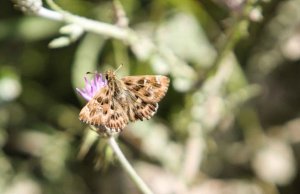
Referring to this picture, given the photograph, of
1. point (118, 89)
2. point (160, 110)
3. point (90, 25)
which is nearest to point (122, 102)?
point (118, 89)

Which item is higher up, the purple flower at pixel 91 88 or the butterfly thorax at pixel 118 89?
the butterfly thorax at pixel 118 89

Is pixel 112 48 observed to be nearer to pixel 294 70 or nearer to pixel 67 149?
pixel 67 149

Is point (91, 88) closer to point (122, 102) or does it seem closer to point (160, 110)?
point (122, 102)

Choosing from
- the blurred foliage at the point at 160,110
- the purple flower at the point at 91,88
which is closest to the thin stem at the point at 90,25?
the purple flower at the point at 91,88

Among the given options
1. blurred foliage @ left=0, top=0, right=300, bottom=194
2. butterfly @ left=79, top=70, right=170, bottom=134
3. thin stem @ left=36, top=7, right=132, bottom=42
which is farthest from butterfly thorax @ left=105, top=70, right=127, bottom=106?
blurred foliage @ left=0, top=0, right=300, bottom=194

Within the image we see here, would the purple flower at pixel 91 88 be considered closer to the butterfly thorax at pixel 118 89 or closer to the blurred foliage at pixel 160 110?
the butterfly thorax at pixel 118 89

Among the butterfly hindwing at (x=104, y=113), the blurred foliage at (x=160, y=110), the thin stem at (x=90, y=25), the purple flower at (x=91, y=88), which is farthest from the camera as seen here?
the blurred foliage at (x=160, y=110)

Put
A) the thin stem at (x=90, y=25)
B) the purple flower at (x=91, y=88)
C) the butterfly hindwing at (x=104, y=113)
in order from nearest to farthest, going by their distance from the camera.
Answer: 1. the butterfly hindwing at (x=104, y=113)
2. the purple flower at (x=91, y=88)
3. the thin stem at (x=90, y=25)

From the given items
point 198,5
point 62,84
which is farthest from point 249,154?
point 62,84
